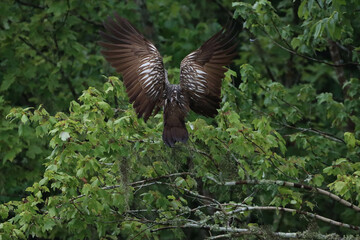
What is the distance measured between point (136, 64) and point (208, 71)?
0.70 m

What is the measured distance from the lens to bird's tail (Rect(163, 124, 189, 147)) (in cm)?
570

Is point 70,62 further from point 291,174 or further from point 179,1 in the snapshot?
point 291,174

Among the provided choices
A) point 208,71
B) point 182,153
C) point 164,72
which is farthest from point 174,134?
point 208,71

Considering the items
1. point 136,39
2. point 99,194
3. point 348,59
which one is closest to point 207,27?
point 348,59

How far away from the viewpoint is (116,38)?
6273 millimetres

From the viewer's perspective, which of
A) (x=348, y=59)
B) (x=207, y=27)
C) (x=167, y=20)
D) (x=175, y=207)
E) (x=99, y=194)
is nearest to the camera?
(x=99, y=194)

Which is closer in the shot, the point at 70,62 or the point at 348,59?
the point at 348,59

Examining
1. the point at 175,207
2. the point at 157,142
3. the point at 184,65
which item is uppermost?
the point at 184,65

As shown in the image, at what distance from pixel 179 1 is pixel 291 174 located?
271 inches

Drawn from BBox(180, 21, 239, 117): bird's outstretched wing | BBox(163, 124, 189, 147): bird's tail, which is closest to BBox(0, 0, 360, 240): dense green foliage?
BBox(180, 21, 239, 117): bird's outstretched wing

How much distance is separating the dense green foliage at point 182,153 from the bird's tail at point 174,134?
0.31 m

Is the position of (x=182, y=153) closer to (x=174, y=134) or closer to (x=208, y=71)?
(x=174, y=134)

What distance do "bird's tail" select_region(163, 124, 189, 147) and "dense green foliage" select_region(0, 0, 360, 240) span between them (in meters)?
0.31

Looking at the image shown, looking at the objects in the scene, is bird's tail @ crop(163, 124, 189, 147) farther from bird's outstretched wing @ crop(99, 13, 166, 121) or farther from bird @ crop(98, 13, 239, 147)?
bird's outstretched wing @ crop(99, 13, 166, 121)
